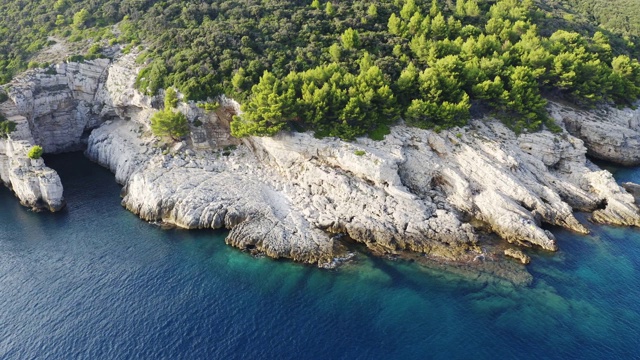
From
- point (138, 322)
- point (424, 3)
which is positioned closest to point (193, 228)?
point (138, 322)

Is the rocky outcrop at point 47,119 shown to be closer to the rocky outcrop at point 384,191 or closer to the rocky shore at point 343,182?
the rocky shore at point 343,182

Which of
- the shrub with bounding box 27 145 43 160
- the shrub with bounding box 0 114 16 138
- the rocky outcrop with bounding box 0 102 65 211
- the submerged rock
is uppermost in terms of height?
the shrub with bounding box 0 114 16 138

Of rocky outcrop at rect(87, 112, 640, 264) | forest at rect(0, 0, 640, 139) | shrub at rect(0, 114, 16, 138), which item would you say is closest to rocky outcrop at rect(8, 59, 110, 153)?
shrub at rect(0, 114, 16, 138)

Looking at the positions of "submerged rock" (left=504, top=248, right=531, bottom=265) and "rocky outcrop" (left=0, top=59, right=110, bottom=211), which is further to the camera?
"rocky outcrop" (left=0, top=59, right=110, bottom=211)

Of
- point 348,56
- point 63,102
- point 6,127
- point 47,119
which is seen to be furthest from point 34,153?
point 348,56

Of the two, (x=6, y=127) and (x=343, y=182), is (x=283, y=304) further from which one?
(x=6, y=127)

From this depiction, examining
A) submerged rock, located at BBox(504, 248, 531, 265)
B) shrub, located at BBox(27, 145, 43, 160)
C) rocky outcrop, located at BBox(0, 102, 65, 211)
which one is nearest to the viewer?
submerged rock, located at BBox(504, 248, 531, 265)

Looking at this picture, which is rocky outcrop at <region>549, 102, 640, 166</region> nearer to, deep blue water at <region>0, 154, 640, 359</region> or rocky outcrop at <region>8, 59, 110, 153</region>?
deep blue water at <region>0, 154, 640, 359</region>
